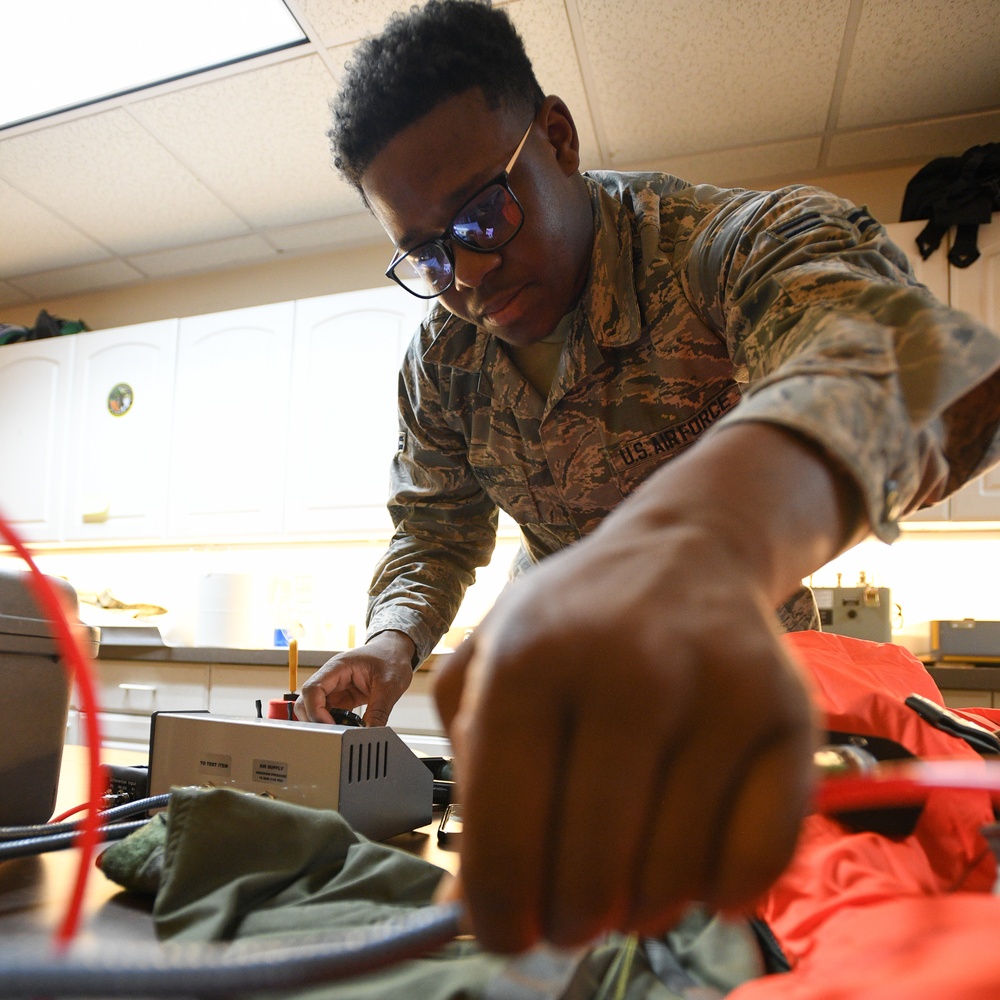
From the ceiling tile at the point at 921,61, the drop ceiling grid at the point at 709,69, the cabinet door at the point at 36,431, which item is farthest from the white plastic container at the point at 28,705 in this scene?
the cabinet door at the point at 36,431

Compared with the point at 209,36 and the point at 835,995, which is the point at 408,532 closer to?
the point at 835,995

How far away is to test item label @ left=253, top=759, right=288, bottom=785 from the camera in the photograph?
607 millimetres

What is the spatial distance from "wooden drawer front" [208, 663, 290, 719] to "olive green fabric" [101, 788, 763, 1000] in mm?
1893

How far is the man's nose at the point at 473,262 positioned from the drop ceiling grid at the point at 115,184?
1.89m

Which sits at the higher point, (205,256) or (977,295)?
(205,256)

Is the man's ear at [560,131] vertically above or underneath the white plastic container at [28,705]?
above

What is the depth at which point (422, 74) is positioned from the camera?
84 centimetres

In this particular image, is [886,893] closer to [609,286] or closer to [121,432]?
[609,286]

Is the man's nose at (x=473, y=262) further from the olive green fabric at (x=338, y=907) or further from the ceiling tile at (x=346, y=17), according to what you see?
the ceiling tile at (x=346, y=17)

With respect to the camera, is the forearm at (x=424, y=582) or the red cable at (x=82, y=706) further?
Answer: the forearm at (x=424, y=582)

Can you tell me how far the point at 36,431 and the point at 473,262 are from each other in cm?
296

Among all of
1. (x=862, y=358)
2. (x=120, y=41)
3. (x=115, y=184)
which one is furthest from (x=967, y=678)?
(x=115, y=184)

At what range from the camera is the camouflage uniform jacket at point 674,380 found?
14.0 inches

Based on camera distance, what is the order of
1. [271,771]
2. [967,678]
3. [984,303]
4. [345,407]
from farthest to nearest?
[345,407]
[984,303]
[967,678]
[271,771]
